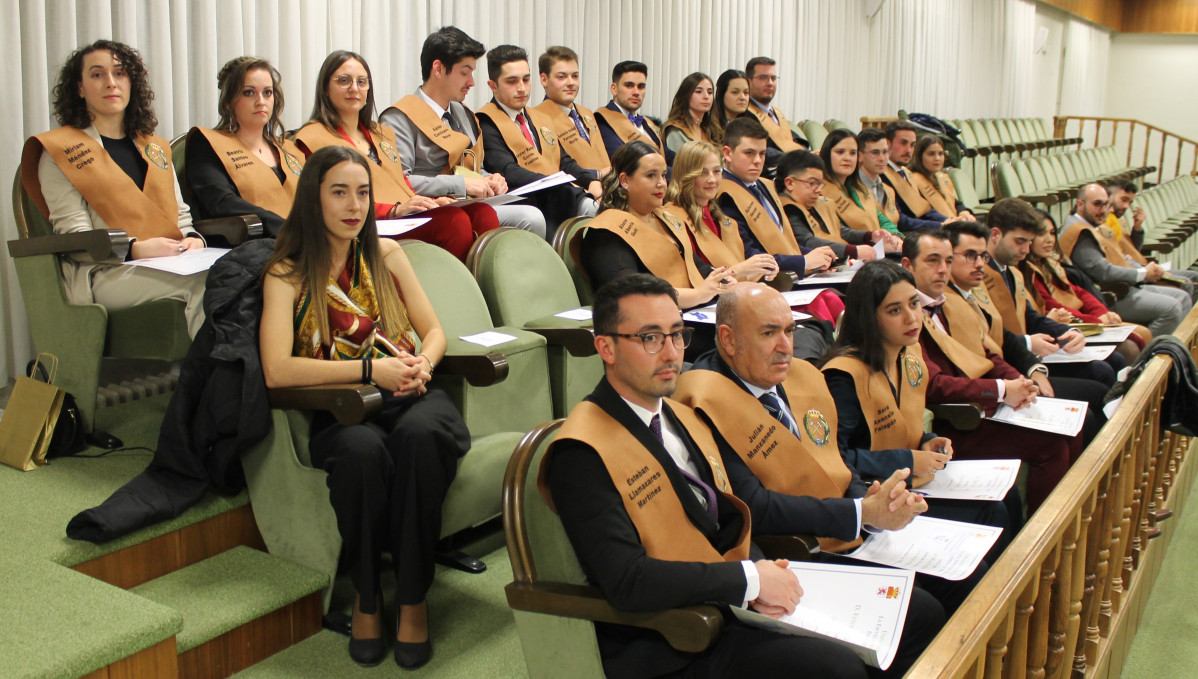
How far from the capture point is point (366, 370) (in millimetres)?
2029

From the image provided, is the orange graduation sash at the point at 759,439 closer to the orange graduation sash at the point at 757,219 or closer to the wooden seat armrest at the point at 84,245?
the wooden seat armrest at the point at 84,245

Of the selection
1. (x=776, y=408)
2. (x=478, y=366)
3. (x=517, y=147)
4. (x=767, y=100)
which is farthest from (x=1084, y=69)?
(x=478, y=366)

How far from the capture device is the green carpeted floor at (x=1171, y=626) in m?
2.65

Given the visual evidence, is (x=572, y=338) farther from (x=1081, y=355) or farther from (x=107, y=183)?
(x=1081, y=355)

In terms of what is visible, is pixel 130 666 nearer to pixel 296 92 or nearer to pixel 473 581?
pixel 473 581

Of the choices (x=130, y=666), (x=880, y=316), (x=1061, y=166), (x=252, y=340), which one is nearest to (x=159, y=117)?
Result: (x=252, y=340)

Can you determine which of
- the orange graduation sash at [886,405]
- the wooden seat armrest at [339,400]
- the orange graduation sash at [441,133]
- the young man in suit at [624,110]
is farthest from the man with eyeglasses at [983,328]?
the wooden seat armrest at [339,400]

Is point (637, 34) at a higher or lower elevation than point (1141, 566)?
higher

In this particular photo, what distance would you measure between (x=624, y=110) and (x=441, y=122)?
145 cm

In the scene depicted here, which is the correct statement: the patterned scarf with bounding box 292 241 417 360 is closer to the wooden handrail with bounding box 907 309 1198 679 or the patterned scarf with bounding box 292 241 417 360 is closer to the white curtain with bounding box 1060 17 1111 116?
the wooden handrail with bounding box 907 309 1198 679

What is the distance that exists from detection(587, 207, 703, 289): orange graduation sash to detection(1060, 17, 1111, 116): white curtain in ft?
44.7

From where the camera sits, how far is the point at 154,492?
6.69ft

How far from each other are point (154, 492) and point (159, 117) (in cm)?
171

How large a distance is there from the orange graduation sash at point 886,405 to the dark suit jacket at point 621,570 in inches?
40.5
